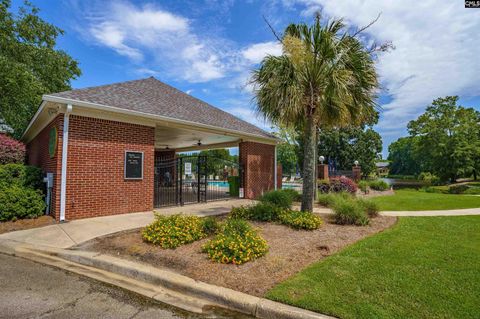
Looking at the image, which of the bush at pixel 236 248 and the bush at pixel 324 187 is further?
the bush at pixel 324 187

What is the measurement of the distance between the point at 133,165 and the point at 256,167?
265 inches

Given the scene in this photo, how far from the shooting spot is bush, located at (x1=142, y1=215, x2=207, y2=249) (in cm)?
556

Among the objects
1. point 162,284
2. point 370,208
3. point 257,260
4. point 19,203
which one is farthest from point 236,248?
point 19,203

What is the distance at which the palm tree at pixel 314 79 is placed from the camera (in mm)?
7727

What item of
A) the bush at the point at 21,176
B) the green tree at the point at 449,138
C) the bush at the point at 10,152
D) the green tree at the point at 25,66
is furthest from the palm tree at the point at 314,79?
the green tree at the point at 449,138

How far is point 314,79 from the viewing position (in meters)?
8.02

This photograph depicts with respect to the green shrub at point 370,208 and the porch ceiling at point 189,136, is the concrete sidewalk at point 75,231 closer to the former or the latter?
the porch ceiling at point 189,136

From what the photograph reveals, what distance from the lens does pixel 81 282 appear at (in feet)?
13.8

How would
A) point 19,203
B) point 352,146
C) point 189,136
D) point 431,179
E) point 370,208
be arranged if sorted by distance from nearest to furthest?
point 19,203
point 370,208
point 189,136
point 431,179
point 352,146

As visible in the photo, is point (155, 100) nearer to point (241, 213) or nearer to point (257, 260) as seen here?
point (241, 213)

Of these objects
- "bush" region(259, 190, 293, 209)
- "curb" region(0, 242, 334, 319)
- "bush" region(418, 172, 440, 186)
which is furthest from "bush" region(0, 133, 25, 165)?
"bush" region(418, 172, 440, 186)

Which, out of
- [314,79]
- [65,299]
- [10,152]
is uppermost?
[314,79]

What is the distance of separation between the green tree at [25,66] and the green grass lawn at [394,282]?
1779 cm

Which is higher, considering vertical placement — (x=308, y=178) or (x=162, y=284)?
(x=308, y=178)
